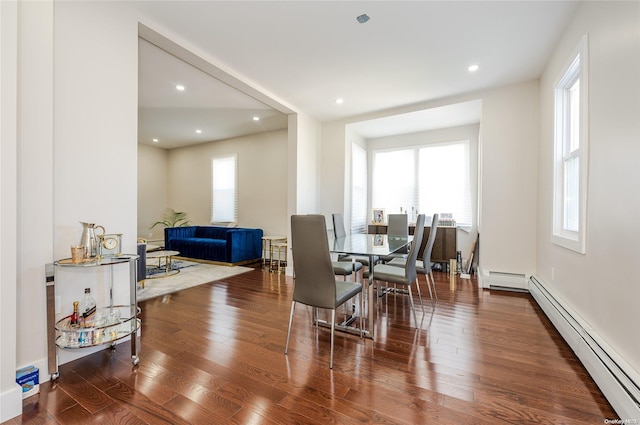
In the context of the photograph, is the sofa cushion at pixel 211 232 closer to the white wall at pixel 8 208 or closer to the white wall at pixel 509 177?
the white wall at pixel 8 208

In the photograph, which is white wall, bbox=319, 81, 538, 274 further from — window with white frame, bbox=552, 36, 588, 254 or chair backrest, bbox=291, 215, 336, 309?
chair backrest, bbox=291, 215, 336, 309

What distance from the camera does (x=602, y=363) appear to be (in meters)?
1.66

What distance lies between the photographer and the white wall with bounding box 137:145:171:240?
25.0 ft

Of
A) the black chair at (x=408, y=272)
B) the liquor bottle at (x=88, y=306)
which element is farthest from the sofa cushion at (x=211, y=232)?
the black chair at (x=408, y=272)

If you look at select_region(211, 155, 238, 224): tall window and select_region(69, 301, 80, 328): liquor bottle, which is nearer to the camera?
select_region(69, 301, 80, 328): liquor bottle


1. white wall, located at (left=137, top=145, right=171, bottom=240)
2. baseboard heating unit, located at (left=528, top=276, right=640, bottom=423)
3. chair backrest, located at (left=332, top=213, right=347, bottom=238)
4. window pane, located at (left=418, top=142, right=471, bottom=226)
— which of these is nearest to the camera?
baseboard heating unit, located at (left=528, top=276, right=640, bottom=423)

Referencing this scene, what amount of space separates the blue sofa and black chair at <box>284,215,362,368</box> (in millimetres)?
3648

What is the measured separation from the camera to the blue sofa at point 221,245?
18.0ft

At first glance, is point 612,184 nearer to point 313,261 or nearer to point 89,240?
point 313,261

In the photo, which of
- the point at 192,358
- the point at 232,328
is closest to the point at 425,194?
the point at 232,328

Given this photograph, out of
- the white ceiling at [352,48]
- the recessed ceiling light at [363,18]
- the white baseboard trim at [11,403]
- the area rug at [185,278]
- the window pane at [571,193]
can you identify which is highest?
the white ceiling at [352,48]

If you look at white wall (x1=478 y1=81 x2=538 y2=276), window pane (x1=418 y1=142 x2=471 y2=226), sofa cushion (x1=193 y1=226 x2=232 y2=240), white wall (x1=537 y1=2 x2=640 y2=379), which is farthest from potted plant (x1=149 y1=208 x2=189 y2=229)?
white wall (x1=537 y1=2 x2=640 y2=379)

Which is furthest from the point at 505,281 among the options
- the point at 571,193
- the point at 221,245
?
the point at 221,245

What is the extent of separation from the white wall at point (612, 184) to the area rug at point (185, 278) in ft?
14.3
